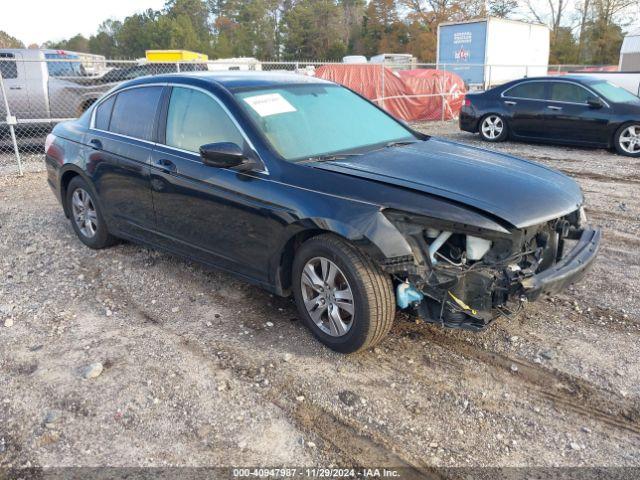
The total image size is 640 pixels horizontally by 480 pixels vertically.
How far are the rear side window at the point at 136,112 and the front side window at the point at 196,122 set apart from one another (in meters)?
0.25

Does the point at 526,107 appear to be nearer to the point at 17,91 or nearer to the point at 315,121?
the point at 315,121

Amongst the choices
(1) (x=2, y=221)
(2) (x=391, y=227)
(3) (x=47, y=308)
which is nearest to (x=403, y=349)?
(2) (x=391, y=227)

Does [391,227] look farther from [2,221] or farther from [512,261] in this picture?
[2,221]

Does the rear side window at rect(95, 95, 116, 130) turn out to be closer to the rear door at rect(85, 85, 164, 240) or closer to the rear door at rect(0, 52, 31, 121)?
the rear door at rect(85, 85, 164, 240)

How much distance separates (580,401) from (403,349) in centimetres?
107

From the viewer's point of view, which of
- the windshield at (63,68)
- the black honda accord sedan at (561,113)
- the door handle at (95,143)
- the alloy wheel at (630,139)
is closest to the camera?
the door handle at (95,143)

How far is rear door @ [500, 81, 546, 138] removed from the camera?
36.9 ft

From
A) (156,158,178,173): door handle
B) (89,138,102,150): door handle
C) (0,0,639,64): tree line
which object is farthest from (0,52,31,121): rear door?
(0,0,639,64): tree line

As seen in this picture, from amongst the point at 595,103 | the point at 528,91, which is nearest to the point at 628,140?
the point at 595,103

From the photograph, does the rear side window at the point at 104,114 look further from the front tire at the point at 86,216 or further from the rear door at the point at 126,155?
the front tire at the point at 86,216

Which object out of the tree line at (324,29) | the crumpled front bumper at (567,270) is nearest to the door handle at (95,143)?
the crumpled front bumper at (567,270)

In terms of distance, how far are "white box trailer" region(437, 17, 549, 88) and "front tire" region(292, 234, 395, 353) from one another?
18929mm

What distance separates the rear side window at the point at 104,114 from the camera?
16.9 feet

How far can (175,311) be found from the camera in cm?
430
